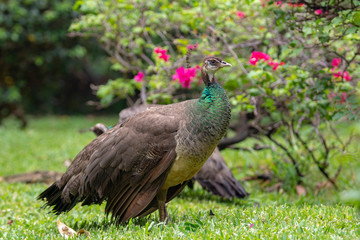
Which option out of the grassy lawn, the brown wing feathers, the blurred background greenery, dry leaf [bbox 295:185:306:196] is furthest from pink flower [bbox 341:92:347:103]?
the brown wing feathers

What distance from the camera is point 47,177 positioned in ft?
22.0

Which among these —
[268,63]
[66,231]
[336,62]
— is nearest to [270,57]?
[268,63]

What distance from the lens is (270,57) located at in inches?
212

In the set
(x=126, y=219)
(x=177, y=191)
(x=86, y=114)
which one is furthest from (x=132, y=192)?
(x=86, y=114)

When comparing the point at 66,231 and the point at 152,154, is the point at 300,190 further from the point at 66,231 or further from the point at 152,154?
the point at 66,231

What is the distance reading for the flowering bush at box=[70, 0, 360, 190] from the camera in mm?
4844

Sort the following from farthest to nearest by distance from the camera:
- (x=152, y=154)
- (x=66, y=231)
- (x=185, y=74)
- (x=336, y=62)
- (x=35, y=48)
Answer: (x=35, y=48), (x=185, y=74), (x=336, y=62), (x=66, y=231), (x=152, y=154)

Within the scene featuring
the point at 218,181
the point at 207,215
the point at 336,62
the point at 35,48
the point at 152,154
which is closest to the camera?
the point at 152,154

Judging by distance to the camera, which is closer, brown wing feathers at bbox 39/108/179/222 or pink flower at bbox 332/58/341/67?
brown wing feathers at bbox 39/108/179/222

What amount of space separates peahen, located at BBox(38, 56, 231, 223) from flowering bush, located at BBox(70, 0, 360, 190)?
120 centimetres

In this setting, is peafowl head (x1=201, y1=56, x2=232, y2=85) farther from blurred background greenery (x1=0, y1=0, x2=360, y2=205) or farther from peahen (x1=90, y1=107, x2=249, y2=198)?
peahen (x1=90, y1=107, x2=249, y2=198)

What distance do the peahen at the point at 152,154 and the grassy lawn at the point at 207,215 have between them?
0.25 m

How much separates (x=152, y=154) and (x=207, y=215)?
2.56 feet

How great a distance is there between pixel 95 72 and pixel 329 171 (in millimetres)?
12467
